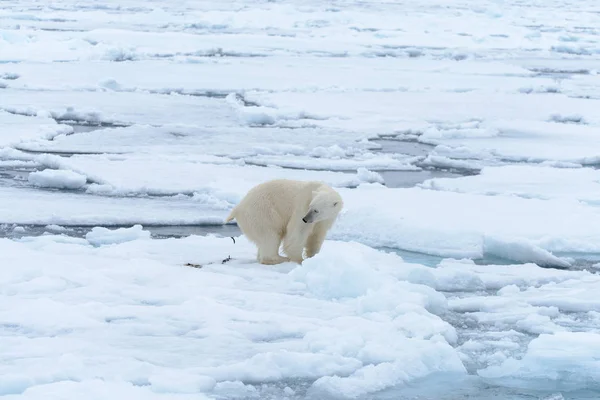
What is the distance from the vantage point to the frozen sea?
10.1 feet

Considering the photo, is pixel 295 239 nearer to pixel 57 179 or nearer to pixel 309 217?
pixel 309 217

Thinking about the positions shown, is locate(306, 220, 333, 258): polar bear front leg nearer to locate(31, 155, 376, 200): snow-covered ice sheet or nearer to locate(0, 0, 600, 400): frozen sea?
locate(0, 0, 600, 400): frozen sea

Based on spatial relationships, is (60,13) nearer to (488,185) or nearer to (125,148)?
(125,148)

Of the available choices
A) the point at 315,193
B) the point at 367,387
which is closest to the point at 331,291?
the point at 315,193

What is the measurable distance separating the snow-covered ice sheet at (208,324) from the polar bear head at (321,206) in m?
0.19

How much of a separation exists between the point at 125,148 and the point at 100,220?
2.68m

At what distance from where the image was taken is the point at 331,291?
3852mm

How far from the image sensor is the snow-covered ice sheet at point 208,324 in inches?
115

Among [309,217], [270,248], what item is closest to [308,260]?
[309,217]

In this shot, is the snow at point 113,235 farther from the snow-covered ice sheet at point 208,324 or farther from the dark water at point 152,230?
the snow-covered ice sheet at point 208,324

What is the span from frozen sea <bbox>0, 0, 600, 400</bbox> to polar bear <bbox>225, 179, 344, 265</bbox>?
0.11 meters

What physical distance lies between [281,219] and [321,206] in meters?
0.34

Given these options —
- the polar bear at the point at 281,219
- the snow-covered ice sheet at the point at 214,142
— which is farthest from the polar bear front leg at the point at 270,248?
the snow-covered ice sheet at the point at 214,142

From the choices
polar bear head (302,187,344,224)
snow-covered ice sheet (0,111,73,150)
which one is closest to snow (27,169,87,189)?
snow-covered ice sheet (0,111,73,150)
